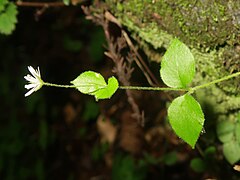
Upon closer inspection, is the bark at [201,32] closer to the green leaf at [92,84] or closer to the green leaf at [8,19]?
the green leaf at [92,84]

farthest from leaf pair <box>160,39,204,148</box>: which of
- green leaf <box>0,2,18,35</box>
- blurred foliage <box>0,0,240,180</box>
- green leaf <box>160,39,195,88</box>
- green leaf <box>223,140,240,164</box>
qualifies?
blurred foliage <box>0,0,240,180</box>

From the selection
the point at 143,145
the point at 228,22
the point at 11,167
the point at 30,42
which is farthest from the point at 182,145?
the point at 30,42

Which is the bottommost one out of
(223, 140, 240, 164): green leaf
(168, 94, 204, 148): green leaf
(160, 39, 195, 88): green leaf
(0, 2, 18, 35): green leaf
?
(223, 140, 240, 164): green leaf

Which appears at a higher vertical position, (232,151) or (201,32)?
(201,32)

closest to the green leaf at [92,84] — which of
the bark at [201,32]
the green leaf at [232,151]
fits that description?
the bark at [201,32]

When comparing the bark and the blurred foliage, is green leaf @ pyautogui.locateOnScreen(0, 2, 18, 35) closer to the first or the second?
the bark

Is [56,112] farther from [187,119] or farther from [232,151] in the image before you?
[187,119]

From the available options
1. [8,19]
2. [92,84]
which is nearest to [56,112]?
[8,19]
